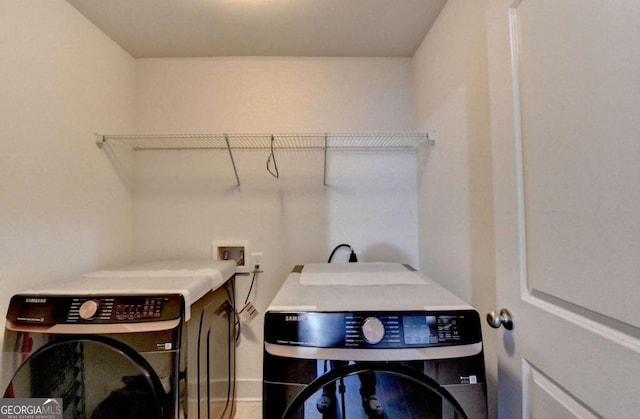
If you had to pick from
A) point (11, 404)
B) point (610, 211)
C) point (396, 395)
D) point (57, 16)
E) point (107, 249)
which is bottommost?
point (11, 404)

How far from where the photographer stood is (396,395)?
0.81 m

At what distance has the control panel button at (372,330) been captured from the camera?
2.62ft

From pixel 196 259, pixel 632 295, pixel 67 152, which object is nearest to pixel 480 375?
pixel 632 295

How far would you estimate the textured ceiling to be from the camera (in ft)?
4.70

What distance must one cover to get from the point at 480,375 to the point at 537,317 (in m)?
0.23

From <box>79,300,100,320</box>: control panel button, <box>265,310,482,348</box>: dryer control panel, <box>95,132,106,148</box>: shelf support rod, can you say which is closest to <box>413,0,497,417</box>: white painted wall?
<box>265,310,482,348</box>: dryer control panel

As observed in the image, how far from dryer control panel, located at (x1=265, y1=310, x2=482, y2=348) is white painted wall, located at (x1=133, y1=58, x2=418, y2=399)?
1.04 metres

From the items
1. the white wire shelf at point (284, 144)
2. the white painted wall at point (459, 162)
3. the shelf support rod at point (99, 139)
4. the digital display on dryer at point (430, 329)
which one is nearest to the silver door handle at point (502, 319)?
the digital display on dryer at point (430, 329)

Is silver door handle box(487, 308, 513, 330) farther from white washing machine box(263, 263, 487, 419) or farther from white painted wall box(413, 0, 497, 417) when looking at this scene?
white painted wall box(413, 0, 497, 417)

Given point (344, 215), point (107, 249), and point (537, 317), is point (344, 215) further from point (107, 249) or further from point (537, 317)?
point (107, 249)

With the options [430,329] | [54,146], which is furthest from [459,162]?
[54,146]

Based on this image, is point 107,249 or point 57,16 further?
point 107,249

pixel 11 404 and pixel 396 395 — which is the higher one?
pixel 396 395

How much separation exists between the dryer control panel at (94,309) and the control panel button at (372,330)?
65 centimetres
